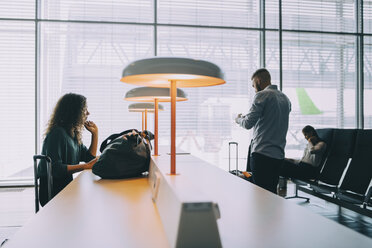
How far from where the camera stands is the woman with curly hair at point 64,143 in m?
1.78

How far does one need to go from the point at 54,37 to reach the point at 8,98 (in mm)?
1170

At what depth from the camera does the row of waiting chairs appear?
2.69 meters

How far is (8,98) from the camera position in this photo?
14.0ft

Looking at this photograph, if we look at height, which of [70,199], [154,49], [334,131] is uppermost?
[154,49]

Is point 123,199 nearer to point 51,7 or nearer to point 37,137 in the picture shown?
point 37,137

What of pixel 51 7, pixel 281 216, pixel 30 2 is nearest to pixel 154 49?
pixel 51 7

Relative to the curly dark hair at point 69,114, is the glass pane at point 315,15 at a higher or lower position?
higher

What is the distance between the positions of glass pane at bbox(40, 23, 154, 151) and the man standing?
2511mm

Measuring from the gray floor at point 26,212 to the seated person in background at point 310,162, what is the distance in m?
0.40

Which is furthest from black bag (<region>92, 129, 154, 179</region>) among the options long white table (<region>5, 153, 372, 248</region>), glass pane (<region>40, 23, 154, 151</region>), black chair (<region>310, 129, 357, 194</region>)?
glass pane (<region>40, 23, 154, 151</region>)

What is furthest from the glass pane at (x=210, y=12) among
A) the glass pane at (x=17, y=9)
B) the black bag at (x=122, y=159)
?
the black bag at (x=122, y=159)

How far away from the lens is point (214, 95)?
15.5 feet

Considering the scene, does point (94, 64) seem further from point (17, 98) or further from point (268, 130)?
point (268, 130)

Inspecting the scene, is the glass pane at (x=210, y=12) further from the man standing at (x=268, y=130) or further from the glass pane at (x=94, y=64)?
the man standing at (x=268, y=130)
